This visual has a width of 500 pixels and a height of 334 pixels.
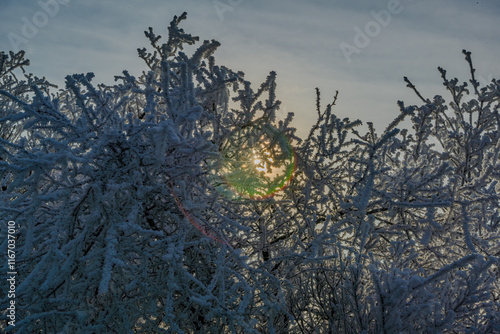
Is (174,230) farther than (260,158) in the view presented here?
No

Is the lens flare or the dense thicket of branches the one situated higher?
the lens flare

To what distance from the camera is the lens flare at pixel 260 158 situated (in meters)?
3.31

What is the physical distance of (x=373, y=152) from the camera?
11.0ft

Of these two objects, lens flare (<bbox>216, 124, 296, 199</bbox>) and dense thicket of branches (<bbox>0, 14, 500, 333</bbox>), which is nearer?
dense thicket of branches (<bbox>0, 14, 500, 333</bbox>)

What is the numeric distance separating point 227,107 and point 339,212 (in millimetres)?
1816

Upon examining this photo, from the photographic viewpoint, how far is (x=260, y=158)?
3.59 meters

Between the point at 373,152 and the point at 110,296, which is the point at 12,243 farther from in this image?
the point at 373,152

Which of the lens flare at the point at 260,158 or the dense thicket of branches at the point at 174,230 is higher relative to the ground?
the lens flare at the point at 260,158

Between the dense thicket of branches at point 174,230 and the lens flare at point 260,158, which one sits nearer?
the dense thicket of branches at point 174,230

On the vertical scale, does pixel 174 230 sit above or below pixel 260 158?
below

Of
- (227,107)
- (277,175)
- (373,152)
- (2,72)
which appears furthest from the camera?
(2,72)

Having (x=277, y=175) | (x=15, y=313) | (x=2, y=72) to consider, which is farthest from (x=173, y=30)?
(x=2, y=72)

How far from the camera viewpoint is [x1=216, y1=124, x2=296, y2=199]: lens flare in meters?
3.31

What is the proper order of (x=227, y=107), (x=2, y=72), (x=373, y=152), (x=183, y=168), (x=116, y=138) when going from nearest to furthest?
(x=116, y=138) → (x=183, y=168) → (x=373, y=152) → (x=227, y=107) → (x=2, y=72)
